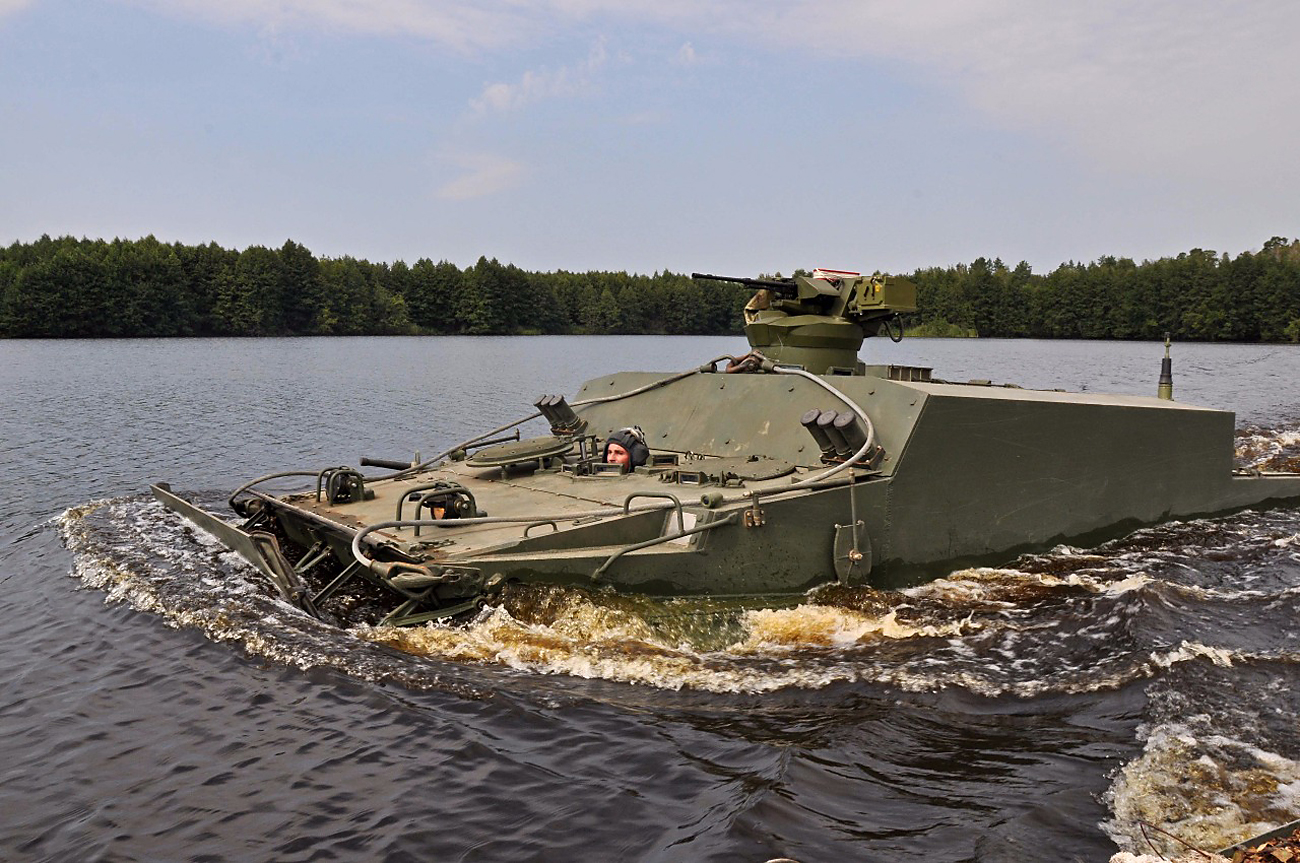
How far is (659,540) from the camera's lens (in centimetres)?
677

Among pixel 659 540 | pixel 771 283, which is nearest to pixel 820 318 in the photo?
pixel 771 283

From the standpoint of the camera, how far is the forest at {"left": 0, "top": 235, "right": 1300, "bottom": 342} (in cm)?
5503

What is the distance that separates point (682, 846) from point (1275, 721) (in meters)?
3.65

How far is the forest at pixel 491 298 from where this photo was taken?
55031 mm

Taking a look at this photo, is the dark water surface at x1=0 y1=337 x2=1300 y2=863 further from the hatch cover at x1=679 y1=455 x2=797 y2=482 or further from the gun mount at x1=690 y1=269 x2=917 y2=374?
the gun mount at x1=690 y1=269 x2=917 y2=374

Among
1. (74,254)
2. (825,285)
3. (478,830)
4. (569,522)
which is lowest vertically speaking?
(478,830)

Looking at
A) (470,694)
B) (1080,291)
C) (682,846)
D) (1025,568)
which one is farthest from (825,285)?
(1080,291)

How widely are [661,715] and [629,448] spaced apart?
3498 millimetres

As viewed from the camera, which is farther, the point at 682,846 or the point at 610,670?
the point at 610,670

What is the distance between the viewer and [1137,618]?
7.67 m

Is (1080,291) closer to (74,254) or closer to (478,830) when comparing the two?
(74,254)

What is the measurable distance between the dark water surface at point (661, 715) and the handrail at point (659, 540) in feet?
0.96

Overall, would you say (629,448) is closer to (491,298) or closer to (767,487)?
(767,487)

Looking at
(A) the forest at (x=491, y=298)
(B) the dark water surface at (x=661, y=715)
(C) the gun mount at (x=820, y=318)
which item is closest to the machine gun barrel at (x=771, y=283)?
(C) the gun mount at (x=820, y=318)
